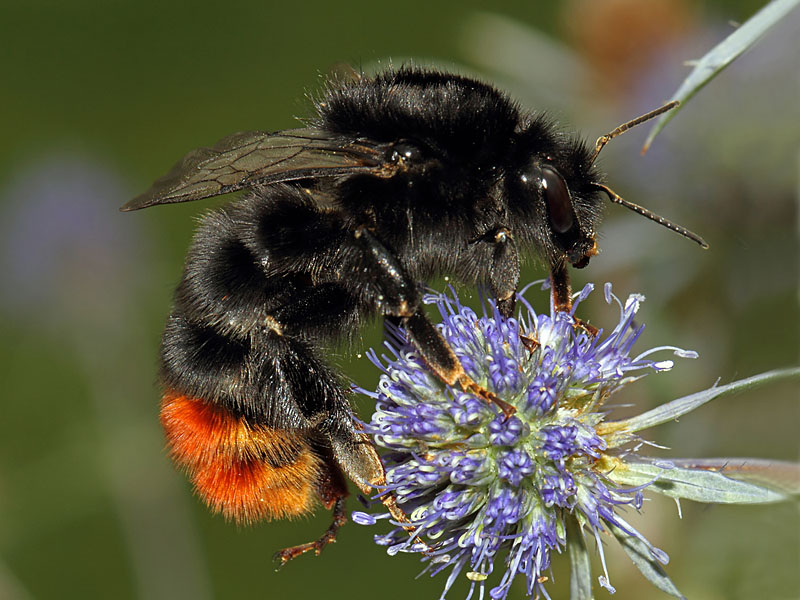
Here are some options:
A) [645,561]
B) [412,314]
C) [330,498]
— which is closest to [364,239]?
[412,314]

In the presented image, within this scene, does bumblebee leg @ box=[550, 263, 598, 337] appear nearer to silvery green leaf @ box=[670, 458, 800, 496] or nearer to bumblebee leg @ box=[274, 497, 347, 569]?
silvery green leaf @ box=[670, 458, 800, 496]

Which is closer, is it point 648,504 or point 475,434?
point 475,434

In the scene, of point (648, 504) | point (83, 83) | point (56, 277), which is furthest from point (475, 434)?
point (83, 83)

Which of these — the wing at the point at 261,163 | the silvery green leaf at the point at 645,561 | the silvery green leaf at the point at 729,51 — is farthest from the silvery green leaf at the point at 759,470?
the wing at the point at 261,163

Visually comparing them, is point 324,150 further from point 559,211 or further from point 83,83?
point 83,83

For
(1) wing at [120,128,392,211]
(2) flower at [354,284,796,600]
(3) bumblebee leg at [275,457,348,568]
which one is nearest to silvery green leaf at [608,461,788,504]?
(2) flower at [354,284,796,600]

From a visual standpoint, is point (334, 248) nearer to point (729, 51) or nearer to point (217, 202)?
point (217, 202)
